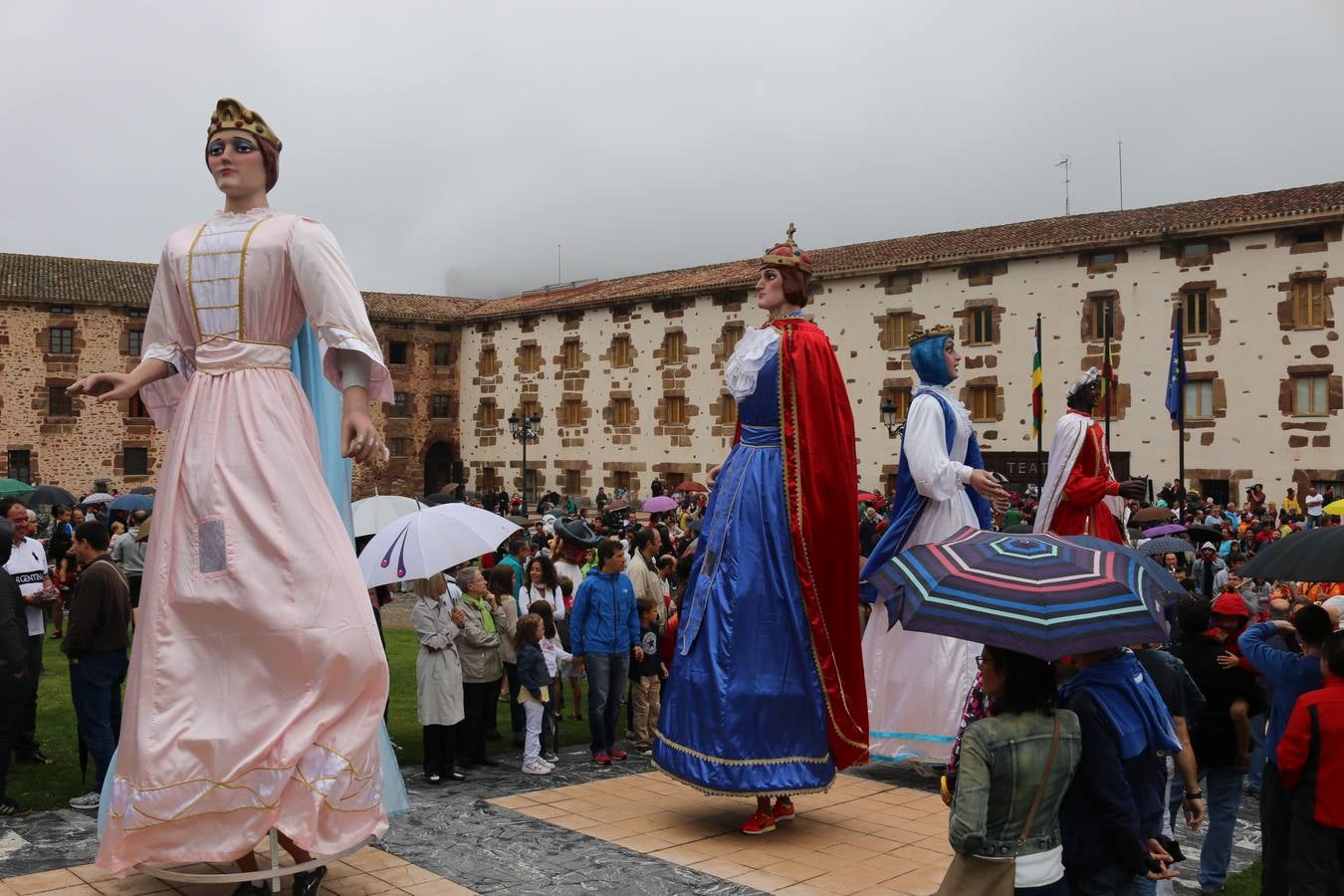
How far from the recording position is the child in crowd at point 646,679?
9.01 metres

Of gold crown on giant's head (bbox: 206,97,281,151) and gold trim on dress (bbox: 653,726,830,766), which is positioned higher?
gold crown on giant's head (bbox: 206,97,281,151)

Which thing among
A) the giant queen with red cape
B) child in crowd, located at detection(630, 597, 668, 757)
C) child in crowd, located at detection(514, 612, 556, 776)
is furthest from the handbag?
child in crowd, located at detection(630, 597, 668, 757)

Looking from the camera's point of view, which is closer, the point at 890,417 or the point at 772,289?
the point at 772,289

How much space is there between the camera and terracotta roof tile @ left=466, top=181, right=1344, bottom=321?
28.4 metres

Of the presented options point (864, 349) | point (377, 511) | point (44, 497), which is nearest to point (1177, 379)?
point (864, 349)

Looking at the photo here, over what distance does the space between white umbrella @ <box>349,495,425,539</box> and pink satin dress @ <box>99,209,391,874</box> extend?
747 centimetres

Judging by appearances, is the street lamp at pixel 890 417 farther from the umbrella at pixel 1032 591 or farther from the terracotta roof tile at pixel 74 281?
the umbrella at pixel 1032 591

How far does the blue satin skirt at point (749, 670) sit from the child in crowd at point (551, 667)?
2.63 m

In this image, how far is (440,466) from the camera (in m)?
47.2

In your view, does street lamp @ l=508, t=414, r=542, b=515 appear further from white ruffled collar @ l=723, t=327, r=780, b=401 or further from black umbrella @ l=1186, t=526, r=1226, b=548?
white ruffled collar @ l=723, t=327, r=780, b=401

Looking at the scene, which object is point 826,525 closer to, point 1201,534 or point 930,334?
point 930,334

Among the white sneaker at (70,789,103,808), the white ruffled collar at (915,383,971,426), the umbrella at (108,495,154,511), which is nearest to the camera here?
the white sneaker at (70,789,103,808)

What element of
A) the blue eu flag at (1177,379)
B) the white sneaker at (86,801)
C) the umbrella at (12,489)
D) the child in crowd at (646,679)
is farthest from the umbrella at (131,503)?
the blue eu flag at (1177,379)

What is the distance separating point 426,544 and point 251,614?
3912 mm
